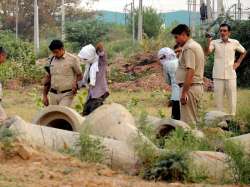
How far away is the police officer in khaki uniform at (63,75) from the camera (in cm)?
1020

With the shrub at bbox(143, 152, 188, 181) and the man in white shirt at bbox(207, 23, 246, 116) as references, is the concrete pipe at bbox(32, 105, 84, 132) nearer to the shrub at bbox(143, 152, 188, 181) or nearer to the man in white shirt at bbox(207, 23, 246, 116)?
the shrub at bbox(143, 152, 188, 181)

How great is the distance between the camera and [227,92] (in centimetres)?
1168

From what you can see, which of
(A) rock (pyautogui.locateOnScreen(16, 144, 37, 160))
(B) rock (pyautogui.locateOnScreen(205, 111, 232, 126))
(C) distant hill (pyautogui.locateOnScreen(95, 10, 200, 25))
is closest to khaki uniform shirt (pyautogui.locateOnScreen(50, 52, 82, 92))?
(B) rock (pyautogui.locateOnScreen(205, 111, 232, 126))

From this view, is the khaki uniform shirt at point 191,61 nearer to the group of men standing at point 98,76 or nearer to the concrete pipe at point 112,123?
the group of men standing at point 98,76

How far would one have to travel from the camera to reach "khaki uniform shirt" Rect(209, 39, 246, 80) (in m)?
11.6

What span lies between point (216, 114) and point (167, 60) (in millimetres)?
1064

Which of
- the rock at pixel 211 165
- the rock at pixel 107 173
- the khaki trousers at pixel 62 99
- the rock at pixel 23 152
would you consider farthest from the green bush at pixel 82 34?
the rock at pixel 107 173

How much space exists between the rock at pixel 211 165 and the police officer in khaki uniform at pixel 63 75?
134 inches

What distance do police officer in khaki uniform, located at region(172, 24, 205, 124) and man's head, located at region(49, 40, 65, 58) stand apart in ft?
5.41

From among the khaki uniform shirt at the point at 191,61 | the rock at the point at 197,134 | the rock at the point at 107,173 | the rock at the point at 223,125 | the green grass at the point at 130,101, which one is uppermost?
the khaki uniform shirt at the point at 191,61

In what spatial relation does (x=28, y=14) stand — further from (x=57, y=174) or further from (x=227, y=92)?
(x=57, y=174)

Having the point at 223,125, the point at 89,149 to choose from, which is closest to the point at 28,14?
the point at 223,125

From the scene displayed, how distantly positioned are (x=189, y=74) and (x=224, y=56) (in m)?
2.66

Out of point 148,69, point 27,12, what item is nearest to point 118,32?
point 27,12
